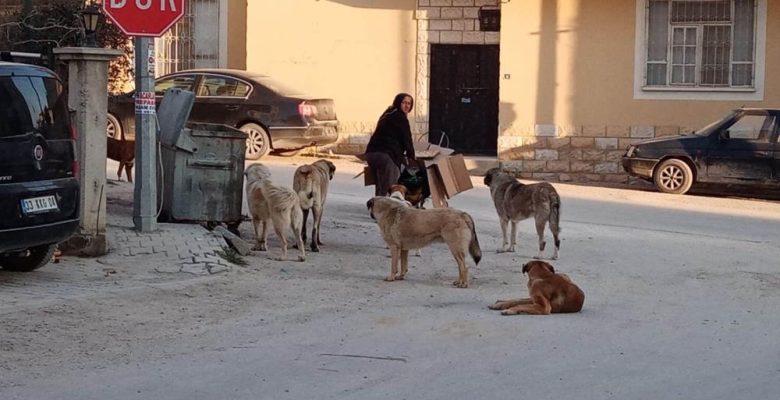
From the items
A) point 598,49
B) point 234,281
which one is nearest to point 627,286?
point 234,281

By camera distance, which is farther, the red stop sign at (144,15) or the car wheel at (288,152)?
the car wheel at (288,152)

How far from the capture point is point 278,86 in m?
22.3

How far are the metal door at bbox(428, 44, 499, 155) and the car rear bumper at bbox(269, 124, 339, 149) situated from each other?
8.80 feet

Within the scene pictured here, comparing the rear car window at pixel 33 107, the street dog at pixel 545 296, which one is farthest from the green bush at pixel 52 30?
the street dog at pixel 545 296

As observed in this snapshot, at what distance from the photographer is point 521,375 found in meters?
7.18

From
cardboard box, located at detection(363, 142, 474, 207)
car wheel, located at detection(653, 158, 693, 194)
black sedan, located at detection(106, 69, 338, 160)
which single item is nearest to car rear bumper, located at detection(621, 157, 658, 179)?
car wheel, located at detection(653, 158, 693, 194)

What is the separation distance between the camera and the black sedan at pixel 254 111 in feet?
72.2

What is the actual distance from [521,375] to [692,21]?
1631cm

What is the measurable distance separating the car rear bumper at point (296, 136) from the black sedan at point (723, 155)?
601 cm

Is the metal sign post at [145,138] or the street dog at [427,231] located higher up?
the metal sign post at [145,138]

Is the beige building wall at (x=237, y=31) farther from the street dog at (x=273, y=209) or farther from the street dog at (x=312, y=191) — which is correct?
the street dog at (x=273, y=209)

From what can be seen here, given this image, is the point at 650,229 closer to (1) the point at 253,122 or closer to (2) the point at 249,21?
(1) the point at 253,122

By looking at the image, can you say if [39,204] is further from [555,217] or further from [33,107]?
[555,217]

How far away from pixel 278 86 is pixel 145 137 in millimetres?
10870
